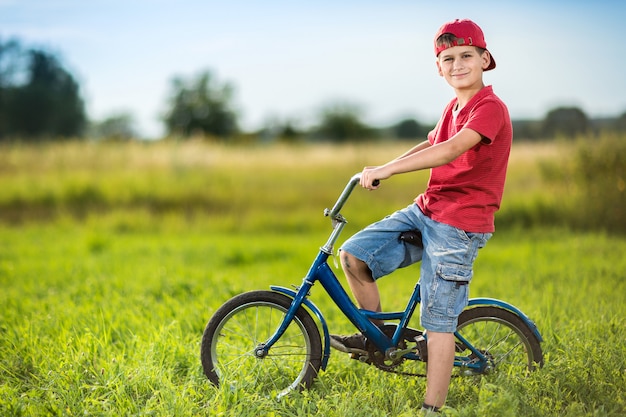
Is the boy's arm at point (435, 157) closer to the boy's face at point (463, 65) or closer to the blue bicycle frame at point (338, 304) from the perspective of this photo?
the boy's face at point (463, 65)

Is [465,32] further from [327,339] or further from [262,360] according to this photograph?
[262,360]

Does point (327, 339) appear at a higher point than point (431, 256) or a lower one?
lower

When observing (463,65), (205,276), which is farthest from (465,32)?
(205,276)

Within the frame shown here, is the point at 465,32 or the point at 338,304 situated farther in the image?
the point at 338,304

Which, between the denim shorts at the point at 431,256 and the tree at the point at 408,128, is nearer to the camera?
the denim shorts at the point at 431,256

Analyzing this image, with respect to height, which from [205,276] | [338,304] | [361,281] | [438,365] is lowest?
[205,276]

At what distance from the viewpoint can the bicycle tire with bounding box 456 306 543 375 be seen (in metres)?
3.73

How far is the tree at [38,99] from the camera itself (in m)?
34.5

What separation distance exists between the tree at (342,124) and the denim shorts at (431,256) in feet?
168

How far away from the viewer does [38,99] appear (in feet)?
119

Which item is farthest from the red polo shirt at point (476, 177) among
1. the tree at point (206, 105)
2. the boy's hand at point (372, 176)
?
the tree at point (206, 105)

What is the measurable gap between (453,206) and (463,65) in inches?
28.4

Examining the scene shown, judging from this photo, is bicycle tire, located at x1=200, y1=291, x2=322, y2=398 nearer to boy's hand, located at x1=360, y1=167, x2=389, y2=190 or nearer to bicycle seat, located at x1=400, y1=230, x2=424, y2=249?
bicycle seat, located at x1=400, y1=230, x2=424, y2=249

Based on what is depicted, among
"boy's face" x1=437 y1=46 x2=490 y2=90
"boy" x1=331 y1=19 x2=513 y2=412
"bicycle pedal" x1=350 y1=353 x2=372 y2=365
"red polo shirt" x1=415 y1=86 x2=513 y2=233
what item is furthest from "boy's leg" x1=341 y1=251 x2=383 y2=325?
"boy's face" x1=437 y1=46 x2=490 y2=90
